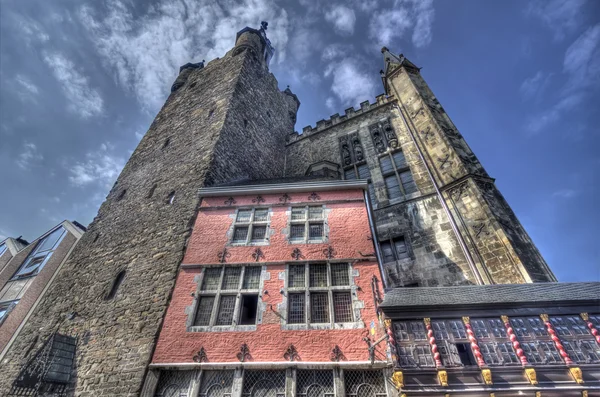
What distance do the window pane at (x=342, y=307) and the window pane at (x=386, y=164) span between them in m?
8.10

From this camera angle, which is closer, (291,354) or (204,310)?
(291,354)

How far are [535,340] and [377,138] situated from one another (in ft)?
37.8

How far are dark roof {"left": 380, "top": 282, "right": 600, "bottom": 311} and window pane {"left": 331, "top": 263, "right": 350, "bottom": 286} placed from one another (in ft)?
3.57

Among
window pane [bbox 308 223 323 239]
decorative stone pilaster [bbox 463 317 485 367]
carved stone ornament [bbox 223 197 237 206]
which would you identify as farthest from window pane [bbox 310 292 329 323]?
carved stone ornament [bbox 223 197 237 206]

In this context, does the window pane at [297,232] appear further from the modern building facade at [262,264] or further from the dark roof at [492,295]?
the dark roof at [492,295]

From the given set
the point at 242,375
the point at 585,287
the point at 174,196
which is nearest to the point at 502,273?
the point at 585,287

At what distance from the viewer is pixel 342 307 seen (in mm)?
6957

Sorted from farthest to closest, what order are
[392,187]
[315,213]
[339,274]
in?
1. [392,187]
2. [315,213]
3. [339,274]

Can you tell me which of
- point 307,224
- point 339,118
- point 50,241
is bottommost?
point 307,224

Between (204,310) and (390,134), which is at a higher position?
(390,134)

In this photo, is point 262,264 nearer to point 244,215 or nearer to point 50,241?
point 244,215

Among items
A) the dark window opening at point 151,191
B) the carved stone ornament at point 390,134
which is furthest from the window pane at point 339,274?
the carved stone ornament at point 390,134

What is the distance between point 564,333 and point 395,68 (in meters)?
14.6

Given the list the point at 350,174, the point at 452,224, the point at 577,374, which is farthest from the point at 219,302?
the point at 350,174
